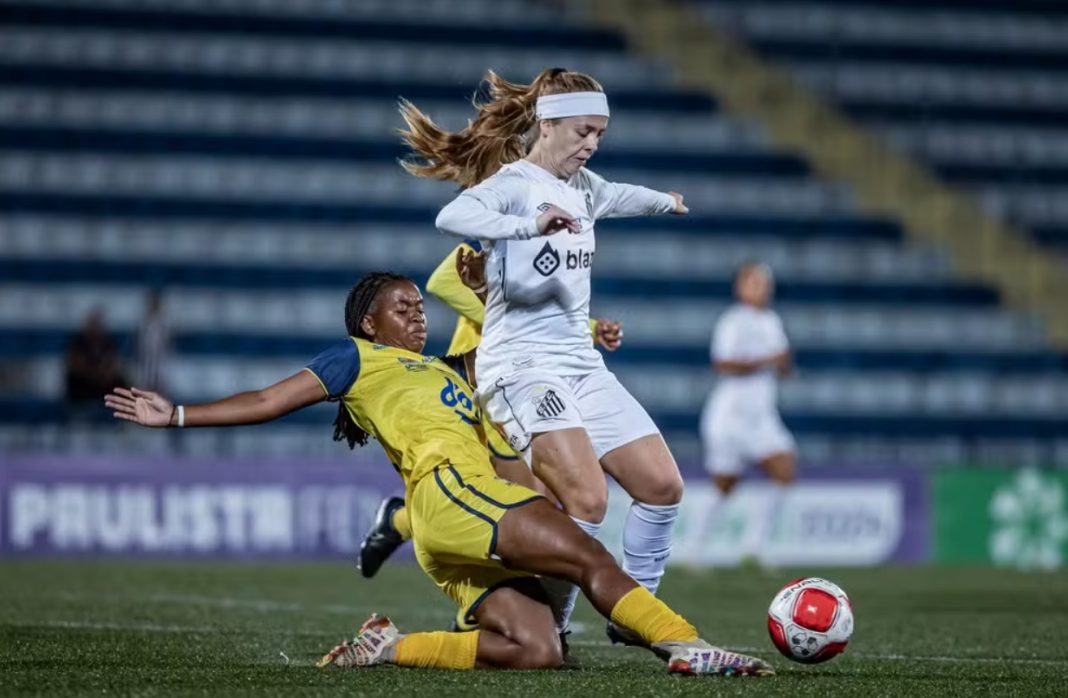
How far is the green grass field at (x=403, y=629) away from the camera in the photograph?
4.79 metres

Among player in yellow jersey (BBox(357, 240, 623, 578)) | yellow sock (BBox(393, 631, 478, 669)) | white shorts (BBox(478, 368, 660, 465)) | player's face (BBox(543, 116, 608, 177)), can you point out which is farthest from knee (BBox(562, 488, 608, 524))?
→ player's face (BBox(543, 116, 608, 177))

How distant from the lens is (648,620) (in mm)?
4906

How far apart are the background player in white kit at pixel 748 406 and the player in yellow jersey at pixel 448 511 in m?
6.95

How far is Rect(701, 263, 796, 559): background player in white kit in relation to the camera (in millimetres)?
12398

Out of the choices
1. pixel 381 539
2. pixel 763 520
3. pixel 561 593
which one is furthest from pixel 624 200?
pixel 763 520

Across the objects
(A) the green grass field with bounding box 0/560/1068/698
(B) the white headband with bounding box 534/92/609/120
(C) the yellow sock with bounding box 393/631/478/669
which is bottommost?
(A) the green grass field with bounding box 0/560/1068/698

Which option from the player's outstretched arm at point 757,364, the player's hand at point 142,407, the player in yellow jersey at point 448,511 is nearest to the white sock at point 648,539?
the player in yellow jersey at point 448,511

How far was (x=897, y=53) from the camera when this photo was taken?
20609mm

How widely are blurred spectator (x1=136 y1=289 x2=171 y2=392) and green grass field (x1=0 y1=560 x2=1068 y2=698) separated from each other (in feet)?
7.36

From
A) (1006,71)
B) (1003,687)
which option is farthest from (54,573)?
(1006,71)

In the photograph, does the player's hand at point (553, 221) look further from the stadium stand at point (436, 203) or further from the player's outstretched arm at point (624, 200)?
the stadium stand at point (436, 203)

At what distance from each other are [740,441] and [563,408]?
706cm

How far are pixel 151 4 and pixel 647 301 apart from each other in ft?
20.5

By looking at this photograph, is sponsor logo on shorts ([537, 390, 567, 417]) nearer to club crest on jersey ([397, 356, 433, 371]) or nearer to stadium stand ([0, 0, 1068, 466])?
club crest on jersey ([397, 356, 433, 371])
